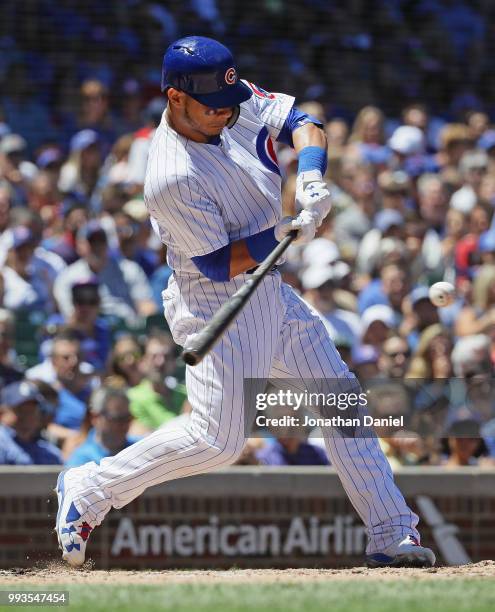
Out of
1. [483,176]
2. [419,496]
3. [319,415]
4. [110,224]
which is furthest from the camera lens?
[483,176]

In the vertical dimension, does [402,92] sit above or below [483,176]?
above

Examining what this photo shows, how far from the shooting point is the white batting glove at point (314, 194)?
4.75 metres

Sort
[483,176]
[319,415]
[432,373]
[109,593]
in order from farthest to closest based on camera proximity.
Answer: [483,176]
[432,373]
[319,415]
[109,593]

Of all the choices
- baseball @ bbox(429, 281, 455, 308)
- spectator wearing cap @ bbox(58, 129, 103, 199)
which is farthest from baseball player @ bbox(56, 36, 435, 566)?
spectator wearing cap @ bbox(58, 129, 103, 199)

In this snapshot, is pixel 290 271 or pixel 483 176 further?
pixel 483 176

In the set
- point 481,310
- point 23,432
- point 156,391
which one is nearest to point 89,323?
point 156,391

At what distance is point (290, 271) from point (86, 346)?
5.22 feet

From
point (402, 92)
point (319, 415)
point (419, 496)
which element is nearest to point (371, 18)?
point (402, 92)

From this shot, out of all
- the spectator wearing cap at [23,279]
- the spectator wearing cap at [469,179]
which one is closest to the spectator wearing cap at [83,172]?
the spectator wearing cap at [23,279]

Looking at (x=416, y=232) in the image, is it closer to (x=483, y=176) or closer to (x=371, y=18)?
(x=483, y=176)

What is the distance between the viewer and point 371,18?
14.6 metres

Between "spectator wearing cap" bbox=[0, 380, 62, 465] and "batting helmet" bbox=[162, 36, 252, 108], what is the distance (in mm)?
2904

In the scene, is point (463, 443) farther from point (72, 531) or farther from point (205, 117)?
point (205, 117)

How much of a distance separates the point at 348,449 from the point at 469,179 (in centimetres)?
617
